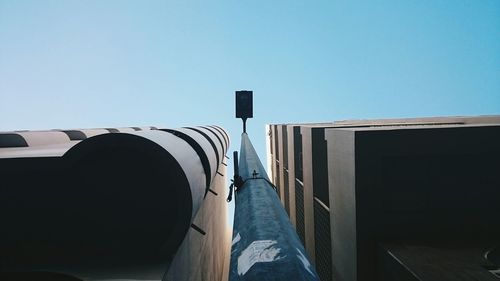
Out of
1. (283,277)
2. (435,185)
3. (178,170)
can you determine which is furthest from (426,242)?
(283,277)

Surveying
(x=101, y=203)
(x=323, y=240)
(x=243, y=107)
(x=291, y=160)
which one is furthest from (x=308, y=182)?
(x=101, y=203)

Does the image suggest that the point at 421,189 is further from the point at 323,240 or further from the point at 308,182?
the point at 308,182

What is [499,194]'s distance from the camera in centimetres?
746

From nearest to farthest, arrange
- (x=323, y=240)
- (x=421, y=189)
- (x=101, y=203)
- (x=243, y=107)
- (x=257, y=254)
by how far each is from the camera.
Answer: (x=257, y=254)
(x=101, y=203)
(x=421, y=189)
(x=323, y=240)
(x=243, y=107)

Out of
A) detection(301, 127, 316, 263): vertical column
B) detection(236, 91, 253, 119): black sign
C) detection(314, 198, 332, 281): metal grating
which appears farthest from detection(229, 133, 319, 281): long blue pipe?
detection(236, 91, 253, 119): black sign

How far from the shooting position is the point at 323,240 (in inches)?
505

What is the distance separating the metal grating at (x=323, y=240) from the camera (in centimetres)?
1184

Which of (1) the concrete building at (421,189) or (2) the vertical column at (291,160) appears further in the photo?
(2) the vertical column at (291,160)

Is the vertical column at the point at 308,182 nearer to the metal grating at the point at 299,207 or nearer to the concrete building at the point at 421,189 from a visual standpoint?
the metal grating at the point at 299,207

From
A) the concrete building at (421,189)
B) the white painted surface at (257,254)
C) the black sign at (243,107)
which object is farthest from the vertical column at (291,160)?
the white painted surface at (257,254)

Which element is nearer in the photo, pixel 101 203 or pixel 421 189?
pixel 101 203

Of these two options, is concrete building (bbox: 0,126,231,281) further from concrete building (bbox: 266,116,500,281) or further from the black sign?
the black sign

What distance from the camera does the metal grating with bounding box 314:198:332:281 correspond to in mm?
11836

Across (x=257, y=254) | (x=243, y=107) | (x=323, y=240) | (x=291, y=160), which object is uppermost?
(x=243, y=107)
